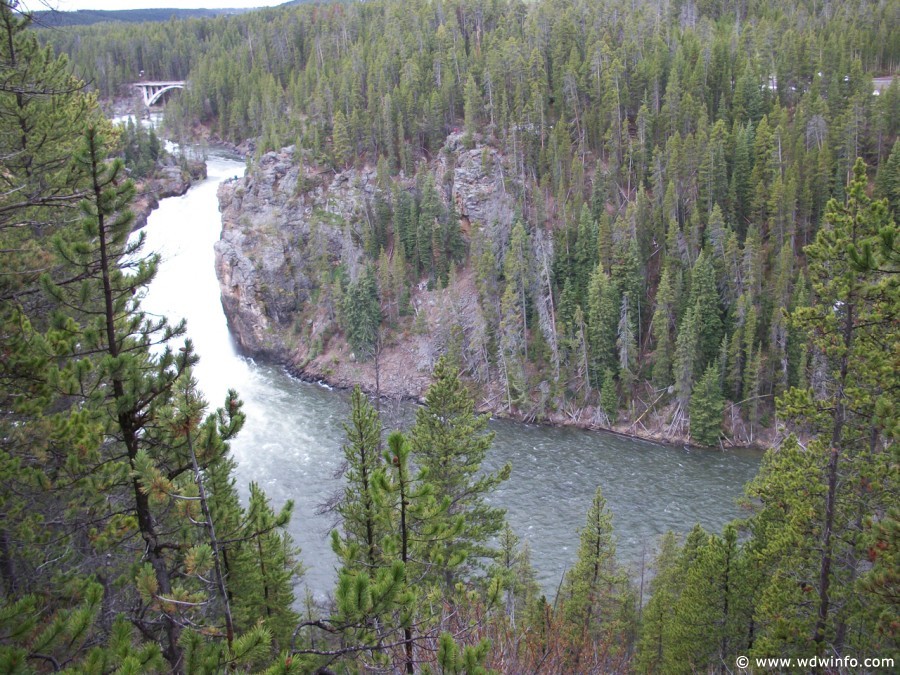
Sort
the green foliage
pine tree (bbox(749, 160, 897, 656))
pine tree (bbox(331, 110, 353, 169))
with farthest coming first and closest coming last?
pine tree (bbox(331, 110, 353, 169)) < the green foliage < pine tree (bbox(749, 160, 897, 656))

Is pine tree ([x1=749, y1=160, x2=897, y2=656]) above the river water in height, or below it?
above

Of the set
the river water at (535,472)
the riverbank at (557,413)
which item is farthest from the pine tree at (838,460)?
the riverbank at (557,413)

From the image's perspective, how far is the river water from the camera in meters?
35.0

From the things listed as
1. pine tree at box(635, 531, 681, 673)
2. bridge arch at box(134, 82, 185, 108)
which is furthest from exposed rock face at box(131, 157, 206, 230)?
pine tree at box(635, 531, 681, 673)

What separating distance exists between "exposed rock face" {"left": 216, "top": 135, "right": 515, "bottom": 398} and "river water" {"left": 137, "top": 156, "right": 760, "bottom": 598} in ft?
14.2

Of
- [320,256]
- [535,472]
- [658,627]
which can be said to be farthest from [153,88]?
[658,627]

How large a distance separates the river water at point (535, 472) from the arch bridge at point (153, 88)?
3415 inches

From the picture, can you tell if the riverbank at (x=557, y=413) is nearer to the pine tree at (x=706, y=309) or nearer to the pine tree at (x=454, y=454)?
the pine tree at (x=706, y=309)

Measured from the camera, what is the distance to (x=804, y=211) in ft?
187

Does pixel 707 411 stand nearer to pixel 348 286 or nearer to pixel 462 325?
pixel 462 325

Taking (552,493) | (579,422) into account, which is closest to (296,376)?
(579,422)

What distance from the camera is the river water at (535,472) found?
35.0 metres

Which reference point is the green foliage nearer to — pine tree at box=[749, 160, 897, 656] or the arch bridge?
pine tree at box=[749, 160, 897, 656]

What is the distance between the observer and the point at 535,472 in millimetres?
43469
